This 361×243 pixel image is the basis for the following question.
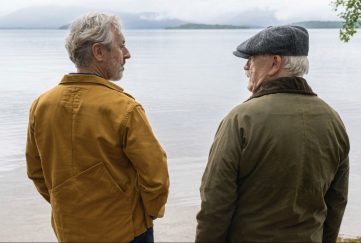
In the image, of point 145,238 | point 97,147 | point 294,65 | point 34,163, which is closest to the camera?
point 294,65

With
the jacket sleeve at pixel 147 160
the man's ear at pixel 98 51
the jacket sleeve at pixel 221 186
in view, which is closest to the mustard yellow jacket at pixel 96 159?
the jacket sleeve at pixel 147 160

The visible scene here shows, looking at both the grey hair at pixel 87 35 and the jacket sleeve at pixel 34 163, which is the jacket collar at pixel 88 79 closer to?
the grey hair at pixel 87 35

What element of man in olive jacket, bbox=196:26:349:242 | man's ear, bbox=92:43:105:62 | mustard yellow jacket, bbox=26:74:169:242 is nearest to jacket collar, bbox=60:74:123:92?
mustard yellow jacket, bbox=26:74:169:242

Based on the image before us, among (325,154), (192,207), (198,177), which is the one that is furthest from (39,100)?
(198,177)

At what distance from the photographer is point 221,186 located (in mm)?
2686

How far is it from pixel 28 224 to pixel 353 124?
1713 centimetres

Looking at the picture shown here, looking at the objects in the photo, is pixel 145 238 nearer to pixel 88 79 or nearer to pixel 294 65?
pixel 88 79

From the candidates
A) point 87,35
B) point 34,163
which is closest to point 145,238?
point 34,163

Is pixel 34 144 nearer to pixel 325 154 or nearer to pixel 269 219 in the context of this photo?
pixel 269 219

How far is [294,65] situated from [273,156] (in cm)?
54

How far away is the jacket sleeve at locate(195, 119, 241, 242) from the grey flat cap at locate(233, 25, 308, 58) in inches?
18.6

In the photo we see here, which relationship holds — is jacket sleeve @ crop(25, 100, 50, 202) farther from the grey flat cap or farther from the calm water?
the calm water

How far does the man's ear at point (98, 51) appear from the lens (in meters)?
2.95

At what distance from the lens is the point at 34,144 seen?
3205 millimetres
